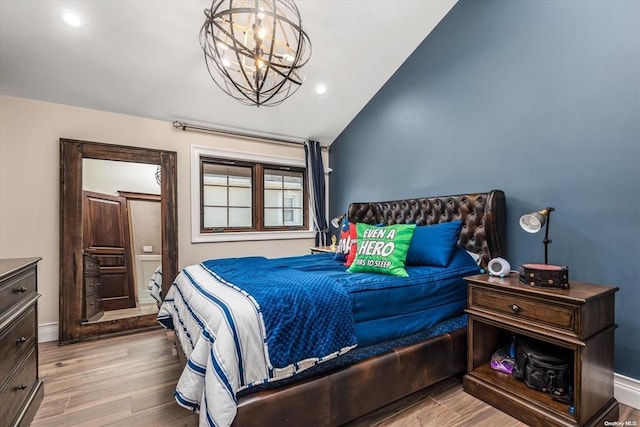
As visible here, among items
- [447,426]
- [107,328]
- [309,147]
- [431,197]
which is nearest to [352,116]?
[309,147]

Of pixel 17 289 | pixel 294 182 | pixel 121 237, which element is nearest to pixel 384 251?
pixel 17 289

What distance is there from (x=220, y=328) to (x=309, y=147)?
333cm

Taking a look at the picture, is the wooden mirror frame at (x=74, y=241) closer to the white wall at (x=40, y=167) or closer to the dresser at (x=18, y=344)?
the white wall at (x=40, y=167)

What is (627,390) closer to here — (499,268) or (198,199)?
(499,268)

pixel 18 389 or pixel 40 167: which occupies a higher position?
pixel 40 167

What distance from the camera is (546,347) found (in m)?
1.79

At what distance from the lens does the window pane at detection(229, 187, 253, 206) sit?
12.7ft

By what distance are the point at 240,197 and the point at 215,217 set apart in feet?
1.41

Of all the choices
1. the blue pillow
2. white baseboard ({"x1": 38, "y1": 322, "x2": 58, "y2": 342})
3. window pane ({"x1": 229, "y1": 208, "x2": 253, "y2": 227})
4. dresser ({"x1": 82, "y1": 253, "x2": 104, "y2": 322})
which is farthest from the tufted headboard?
white baseboard ({"x1": 38, "y1": 322, "x2": 58, "y2": 342})

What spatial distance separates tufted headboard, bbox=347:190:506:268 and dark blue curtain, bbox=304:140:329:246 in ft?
4.85

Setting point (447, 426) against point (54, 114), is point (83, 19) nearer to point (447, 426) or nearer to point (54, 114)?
point (54, 114)

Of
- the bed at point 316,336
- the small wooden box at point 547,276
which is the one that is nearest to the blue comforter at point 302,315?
the bed at point 316,336

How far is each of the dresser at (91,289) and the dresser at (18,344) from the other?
44.0 inches

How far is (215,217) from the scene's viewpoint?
371 centimetres
